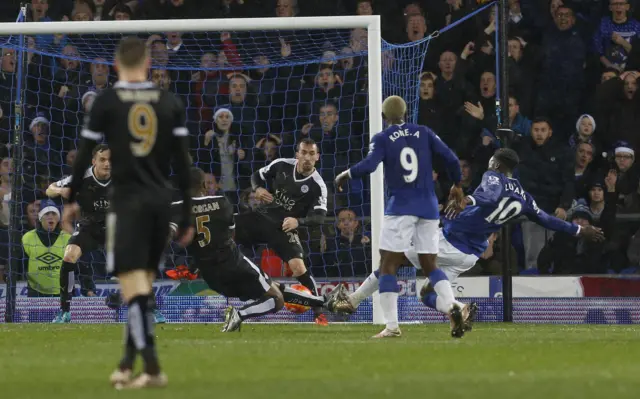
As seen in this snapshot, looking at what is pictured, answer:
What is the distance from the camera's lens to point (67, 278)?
14680mm

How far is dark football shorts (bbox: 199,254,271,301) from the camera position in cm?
1247

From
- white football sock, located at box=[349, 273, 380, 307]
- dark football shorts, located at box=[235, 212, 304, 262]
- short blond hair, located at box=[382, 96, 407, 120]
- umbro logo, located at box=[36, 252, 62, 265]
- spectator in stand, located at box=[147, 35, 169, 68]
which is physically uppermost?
spectator in stand, located at box=[147, 35, 169, 68]

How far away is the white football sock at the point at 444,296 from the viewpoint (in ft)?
36.4

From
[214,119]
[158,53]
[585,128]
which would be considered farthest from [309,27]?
[585,128]

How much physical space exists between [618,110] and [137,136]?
1131cm

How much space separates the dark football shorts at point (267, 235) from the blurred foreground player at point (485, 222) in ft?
5.95

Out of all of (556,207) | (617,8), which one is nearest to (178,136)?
(556,207)

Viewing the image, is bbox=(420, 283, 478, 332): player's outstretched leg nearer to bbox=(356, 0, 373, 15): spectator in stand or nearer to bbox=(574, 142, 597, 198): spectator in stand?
bbox=(574, 142, 597, 198): spectator in stand

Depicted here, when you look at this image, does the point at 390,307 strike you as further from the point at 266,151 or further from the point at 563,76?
the point at 563,76

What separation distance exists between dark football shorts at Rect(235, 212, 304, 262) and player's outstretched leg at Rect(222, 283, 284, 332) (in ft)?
7.11

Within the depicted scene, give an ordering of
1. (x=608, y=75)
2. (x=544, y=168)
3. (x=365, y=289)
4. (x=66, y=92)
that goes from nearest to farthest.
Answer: (x=365, y=289)
(x=544, y=168)
(x=608, y=75)
(x=66, y=92)

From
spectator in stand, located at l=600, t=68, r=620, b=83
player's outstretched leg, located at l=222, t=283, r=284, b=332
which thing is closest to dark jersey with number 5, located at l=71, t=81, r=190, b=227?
player's outstretched leg, located at l=222, t=283, r=284, b=332

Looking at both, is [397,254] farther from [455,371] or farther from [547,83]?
[547,83]

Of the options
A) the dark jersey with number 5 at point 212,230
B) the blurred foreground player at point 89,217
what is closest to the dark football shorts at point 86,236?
the blurred foreground player at point 89,217
